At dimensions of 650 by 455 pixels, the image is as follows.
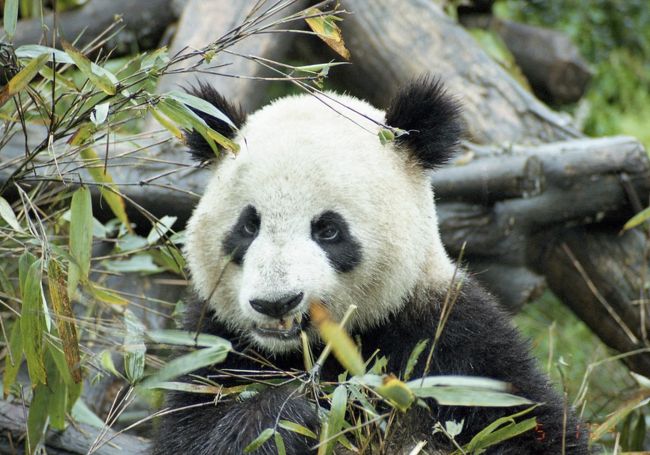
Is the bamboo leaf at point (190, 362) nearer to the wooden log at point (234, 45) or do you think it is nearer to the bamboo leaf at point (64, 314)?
the bamboo leaf at point (64, 314)

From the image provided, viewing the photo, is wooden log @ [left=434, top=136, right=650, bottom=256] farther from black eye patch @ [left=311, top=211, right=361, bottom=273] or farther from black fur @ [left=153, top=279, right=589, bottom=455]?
black eye patch @ [left=311, top=211, right=361, bottom=273]

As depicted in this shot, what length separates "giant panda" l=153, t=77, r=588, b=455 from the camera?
9.66ft

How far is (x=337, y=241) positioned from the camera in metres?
3.08

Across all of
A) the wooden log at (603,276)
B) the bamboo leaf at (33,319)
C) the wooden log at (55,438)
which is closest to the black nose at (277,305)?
the bamboo leaf at (33,319)

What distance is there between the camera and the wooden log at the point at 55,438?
11.5 ft

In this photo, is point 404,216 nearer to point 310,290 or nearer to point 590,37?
point 310,290

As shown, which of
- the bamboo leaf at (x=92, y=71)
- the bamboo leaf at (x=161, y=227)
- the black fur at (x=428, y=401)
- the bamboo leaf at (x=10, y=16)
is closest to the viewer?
the bamboo leaf at (x=92, y=71)

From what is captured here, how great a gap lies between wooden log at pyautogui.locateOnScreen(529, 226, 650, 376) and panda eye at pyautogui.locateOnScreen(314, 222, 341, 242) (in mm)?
2624

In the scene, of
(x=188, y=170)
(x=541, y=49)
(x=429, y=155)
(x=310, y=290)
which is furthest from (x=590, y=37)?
(x=310, y=290)

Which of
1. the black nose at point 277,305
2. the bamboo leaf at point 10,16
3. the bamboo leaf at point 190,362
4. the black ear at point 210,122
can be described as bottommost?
the black nose at point 277,305

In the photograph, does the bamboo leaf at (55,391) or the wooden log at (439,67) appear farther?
the wooden log at (439,67)

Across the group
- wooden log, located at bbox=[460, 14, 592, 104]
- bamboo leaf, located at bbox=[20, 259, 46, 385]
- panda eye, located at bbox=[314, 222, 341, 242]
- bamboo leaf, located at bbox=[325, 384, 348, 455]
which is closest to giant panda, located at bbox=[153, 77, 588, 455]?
panda eye, located at bbox=[314, 222, 341, 242]

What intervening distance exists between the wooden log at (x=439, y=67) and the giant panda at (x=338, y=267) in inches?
100

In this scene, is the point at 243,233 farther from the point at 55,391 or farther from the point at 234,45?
the point at 234,45
